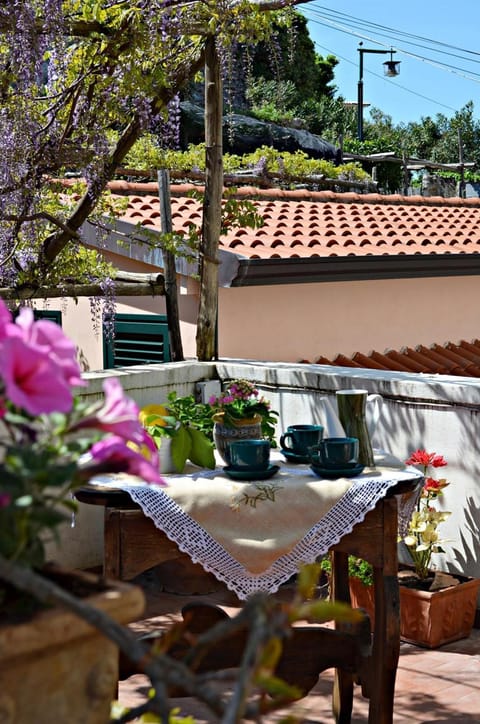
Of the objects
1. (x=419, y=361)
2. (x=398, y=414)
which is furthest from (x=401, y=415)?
(x=419, y=361)

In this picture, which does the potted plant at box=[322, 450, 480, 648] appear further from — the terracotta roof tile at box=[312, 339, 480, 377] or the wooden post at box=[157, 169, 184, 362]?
the terracotta roof tile at box=[312, 339, 480, 377]

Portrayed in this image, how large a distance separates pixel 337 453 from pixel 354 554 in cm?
35

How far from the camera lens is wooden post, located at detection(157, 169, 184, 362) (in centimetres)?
678

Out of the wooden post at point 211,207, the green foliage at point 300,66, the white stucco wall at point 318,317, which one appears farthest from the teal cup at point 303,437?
the green foliage at point 300,66

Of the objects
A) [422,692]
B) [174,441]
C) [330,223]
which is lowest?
[422,692]

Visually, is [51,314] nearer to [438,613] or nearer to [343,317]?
[343,317]

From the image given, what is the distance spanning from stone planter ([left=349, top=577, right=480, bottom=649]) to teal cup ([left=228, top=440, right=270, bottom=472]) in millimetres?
1605

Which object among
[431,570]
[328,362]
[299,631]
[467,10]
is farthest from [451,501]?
[467,10]

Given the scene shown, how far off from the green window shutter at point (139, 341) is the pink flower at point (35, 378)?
7372 mm

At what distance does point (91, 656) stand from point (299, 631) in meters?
2.75

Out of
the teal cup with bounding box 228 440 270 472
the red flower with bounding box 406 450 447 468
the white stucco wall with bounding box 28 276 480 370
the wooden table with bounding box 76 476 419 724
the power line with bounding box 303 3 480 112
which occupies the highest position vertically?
the power line with bounding box 303 3 480 112

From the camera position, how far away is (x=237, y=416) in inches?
155

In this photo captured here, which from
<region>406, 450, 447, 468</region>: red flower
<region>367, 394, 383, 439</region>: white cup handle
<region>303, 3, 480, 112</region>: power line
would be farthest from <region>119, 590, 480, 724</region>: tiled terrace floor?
<region>303, 3, 480, 112</region>: power line

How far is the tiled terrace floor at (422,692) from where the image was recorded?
4.15 meters
